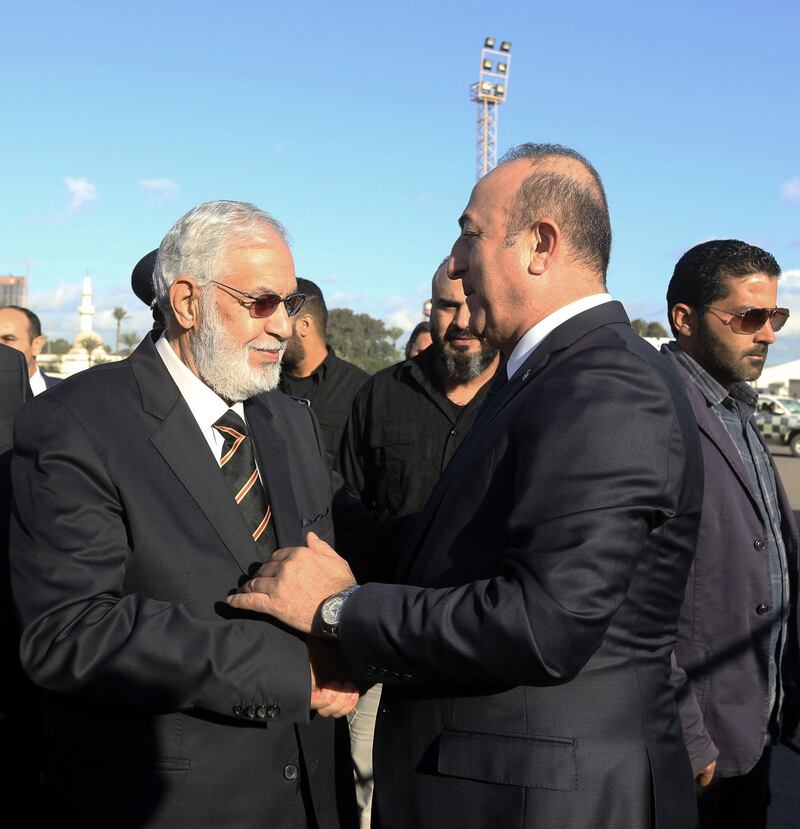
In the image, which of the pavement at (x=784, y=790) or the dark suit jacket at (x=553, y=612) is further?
the pavement at (x=784, y=790)

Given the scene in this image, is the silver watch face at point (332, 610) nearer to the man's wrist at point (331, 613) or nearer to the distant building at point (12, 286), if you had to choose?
the man's wrist at point (331, 613)

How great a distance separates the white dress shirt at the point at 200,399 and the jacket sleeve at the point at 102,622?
37 centimetres

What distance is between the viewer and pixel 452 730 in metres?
1.93

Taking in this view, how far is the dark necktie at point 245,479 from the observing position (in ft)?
7.89

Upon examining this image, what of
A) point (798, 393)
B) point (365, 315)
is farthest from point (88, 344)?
point (798, 393)

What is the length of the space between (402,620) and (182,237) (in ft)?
4.19

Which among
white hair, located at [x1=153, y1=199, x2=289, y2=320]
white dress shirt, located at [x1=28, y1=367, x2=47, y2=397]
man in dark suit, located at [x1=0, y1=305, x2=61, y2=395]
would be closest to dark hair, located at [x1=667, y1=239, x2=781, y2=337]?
white hair, located at [x1=153, y1=199, x2=289, y2=320]

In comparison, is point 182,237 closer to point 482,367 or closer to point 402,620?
point 402,620

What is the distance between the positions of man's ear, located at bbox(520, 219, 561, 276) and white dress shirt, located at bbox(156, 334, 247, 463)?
971 mm

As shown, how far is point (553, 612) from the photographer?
1.71 m

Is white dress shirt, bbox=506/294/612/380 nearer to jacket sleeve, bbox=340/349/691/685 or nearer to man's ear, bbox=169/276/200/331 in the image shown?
jacket sleeve, bbox=340/349/691/685

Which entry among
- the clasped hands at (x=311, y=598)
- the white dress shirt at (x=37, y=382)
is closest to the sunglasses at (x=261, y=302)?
the clasped hands at (x=311, y=598)

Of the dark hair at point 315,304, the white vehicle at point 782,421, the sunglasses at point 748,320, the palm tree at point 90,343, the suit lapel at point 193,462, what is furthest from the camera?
the palm tree at point 90,343

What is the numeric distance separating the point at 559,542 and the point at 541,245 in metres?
0.75
